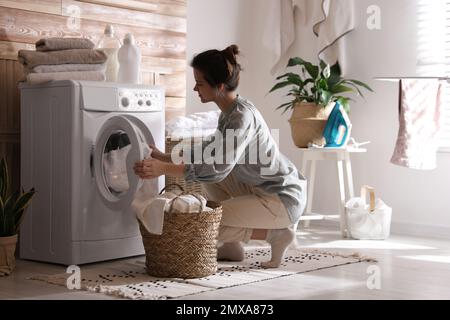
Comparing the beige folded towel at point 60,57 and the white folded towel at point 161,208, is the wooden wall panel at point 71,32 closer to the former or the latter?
the beige folded towel at point 60,57

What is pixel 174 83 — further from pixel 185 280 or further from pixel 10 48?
pixel 185 280

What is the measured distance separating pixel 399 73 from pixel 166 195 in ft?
6.60

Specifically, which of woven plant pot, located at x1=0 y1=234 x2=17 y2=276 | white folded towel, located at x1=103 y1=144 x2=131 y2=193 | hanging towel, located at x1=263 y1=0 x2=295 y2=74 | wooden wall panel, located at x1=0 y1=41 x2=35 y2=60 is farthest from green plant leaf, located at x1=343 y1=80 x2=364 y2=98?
woven plant pot, located at x1=0 y1=234 x2=17 y2=276

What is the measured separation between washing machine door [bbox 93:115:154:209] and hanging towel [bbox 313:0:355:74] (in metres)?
1.69

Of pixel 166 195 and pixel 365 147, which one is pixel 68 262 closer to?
pixel 166 195

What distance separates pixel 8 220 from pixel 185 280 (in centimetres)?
81

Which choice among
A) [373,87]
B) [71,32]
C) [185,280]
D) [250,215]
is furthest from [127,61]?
[373,87]

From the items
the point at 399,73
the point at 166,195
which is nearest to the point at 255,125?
the point at 166,195

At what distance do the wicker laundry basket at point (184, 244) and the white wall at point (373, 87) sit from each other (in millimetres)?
1820

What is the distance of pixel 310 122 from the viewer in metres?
4.34

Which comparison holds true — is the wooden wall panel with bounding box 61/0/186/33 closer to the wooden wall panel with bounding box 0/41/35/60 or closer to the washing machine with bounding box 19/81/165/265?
Answer: the wooden wall panel with bounding box 0/41/35/60

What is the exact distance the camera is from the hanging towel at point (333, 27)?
4.61 metres

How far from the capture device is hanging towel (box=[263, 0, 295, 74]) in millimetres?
4891
